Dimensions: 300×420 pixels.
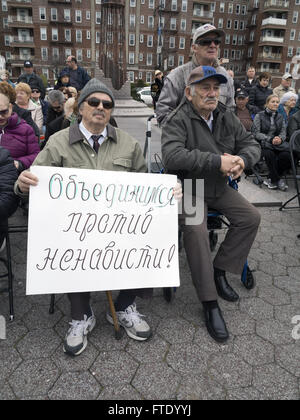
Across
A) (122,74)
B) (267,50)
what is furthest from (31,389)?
(267,50)

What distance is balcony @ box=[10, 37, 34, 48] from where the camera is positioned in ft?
160

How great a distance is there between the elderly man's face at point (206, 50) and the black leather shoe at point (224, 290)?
2101mm

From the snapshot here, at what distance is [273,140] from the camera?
556cm

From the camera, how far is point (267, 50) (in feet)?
171

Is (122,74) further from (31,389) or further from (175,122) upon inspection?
(31,389)

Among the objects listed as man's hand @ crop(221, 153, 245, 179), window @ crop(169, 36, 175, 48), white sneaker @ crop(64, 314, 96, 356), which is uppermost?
window @ crop(169, 36, 175, 48)

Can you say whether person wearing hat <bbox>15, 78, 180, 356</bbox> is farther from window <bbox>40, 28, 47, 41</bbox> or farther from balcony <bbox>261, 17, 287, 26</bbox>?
balcony <bbox>261, 17, 287, 26</bbox>

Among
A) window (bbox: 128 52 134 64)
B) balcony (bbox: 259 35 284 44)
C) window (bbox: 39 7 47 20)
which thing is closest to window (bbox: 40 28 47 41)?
window (bbox: 39 7 47 20)

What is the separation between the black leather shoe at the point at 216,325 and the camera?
2.36 meters

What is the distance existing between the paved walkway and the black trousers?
122 inches

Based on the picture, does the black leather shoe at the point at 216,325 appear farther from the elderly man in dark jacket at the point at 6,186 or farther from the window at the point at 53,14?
the window at the point at 53,14

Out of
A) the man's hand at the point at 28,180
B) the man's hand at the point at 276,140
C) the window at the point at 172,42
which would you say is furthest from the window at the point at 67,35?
the man's hand at the point at 28,180

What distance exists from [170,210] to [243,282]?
132 cm
